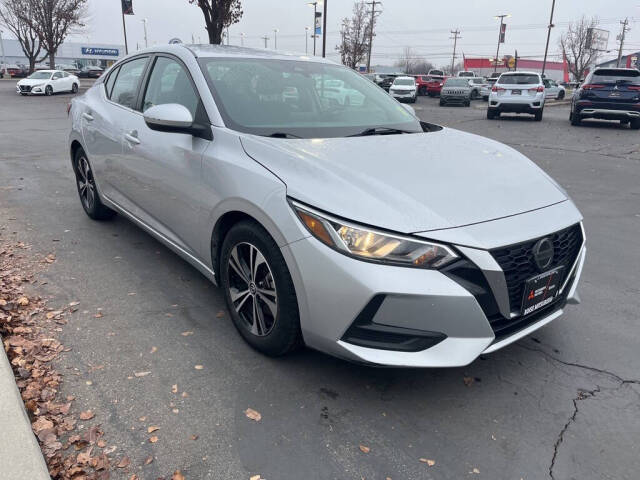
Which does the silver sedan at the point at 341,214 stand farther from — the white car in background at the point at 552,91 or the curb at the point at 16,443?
the white car in background at the point at 552,91

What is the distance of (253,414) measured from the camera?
2500 millimetres

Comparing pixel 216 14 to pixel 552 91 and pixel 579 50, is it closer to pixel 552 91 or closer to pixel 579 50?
pixel 552 91

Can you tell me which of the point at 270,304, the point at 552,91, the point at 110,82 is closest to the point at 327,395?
the point at 270,304

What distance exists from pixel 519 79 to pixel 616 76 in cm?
344

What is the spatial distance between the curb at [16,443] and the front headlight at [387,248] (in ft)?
4.79

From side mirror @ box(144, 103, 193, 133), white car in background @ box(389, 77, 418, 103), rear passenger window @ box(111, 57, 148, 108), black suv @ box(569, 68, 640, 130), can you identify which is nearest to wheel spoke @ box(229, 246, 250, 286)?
side mirror @ box(144, 103, 193, 133)

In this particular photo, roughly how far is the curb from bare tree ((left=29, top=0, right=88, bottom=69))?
1909 inches

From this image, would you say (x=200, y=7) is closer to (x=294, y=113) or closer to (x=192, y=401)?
(x=294, y=113)

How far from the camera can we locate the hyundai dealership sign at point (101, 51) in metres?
90.3

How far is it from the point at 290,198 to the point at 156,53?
229 centimetres

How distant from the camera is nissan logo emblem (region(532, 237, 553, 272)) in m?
2.47

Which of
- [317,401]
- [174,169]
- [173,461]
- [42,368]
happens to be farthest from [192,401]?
[174,169]

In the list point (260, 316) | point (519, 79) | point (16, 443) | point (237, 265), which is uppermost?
point (519, 79)

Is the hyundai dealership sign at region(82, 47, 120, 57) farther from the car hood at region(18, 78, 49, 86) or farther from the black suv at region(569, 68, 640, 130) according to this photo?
the black suv at region(569, 68, 640, 130)
